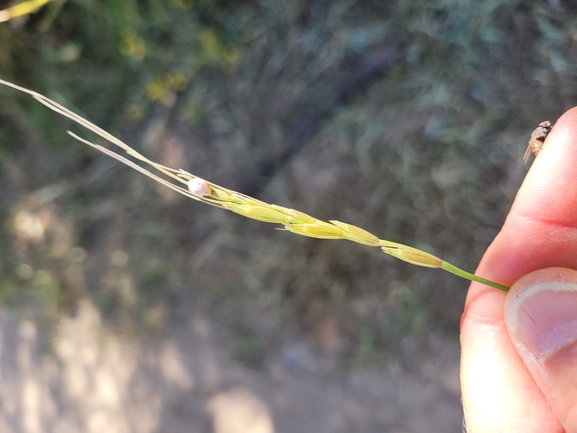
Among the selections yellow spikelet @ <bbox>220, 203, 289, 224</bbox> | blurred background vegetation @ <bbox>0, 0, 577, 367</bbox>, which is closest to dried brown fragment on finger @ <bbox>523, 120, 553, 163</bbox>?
blurred background vegetation @ <bbox>0, 0, 577, 367</bbox>

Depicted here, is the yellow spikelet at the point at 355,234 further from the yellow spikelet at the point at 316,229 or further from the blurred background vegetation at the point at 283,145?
the blurred background vegetation at the point at 283,145

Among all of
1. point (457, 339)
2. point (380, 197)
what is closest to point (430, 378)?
point (457, 339)

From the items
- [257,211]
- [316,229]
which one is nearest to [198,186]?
[257,211]

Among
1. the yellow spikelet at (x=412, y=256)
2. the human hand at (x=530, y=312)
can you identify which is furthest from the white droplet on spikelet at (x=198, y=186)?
the human hand at (x=530, y=312)

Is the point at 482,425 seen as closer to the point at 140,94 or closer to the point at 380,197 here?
the point at 380,197

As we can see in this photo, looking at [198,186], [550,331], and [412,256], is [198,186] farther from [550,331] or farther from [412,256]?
[550,331]
